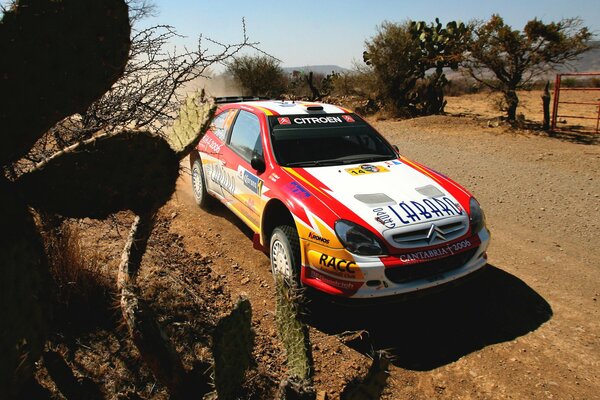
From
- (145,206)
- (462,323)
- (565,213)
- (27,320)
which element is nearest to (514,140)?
(565,213)

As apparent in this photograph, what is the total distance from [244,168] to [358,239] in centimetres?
194

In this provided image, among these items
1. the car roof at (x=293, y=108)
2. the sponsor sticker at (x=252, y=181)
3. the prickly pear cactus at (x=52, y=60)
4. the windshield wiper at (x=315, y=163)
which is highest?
the prickly pear cactus at (x=52, y=60)

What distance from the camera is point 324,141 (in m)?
4.94

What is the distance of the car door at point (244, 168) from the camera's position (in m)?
4.65

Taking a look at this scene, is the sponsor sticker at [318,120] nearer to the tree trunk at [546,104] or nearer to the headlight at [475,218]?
the headlight at [475,218]

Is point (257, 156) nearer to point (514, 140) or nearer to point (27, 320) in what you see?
point (27, 320)

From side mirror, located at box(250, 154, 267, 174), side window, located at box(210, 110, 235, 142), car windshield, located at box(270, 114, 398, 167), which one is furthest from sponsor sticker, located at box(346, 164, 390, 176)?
side window, located at box(210, 110, 235, 142)

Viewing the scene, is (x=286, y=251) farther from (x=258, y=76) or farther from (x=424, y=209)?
(x=258, y=76)

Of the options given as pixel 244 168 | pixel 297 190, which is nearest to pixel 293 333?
pixel 297 190

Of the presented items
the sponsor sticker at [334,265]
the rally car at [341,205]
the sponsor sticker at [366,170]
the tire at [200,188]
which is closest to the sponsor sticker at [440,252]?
the rally car at [341,205]

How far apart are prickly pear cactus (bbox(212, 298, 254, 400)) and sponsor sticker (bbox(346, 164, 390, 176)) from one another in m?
2.59

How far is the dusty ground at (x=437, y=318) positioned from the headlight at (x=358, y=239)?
A: 2.20 feet

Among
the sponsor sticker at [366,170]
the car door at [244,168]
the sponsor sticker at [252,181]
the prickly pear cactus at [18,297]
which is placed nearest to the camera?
the prickly pear cactus at [18,297]

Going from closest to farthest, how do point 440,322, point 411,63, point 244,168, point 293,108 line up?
point 440,322 < point 244,168 < point 293,108 < point 411,63
